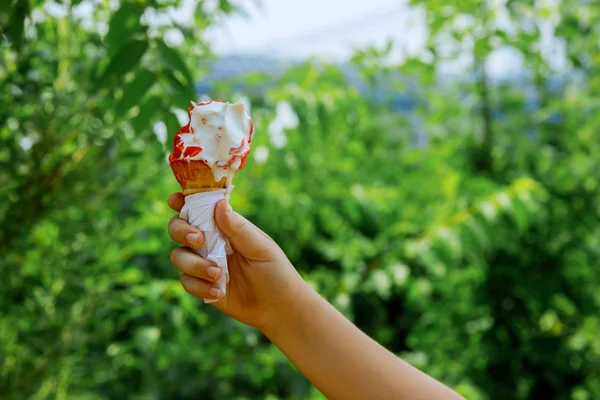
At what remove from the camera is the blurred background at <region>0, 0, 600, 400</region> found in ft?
3.91

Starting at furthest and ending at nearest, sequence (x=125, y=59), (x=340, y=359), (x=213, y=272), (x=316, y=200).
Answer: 1. (x=316, y=200)
2. (x=125, y=59)
3. (x=340, y=359)
4. (x=213, y=272)

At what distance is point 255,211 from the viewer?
191 centimetres

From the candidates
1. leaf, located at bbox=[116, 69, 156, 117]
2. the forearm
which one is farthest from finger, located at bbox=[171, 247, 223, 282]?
leaf, located at bbox=[116, 69, 156, 117]

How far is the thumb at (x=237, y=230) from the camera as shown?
0.70 metres

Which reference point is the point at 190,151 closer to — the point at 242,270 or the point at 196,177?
the point at 196,177

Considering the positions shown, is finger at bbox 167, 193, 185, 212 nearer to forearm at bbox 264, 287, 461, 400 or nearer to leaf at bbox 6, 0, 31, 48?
forearm at bbox 264, 287, 461, 400

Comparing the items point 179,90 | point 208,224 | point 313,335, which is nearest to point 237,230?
point 208,224

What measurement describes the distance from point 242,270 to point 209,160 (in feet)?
0.43

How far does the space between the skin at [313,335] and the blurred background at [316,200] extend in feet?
0.92

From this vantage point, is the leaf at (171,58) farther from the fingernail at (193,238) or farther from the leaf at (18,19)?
the fingernail at (193,238)

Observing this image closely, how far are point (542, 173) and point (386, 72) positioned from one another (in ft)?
2.68

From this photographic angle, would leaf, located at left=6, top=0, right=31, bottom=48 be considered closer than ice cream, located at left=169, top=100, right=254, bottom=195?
No

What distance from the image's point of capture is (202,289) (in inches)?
27.1

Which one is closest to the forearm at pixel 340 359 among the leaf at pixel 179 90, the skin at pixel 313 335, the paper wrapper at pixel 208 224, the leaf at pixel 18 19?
the skin at pixel 313 335
